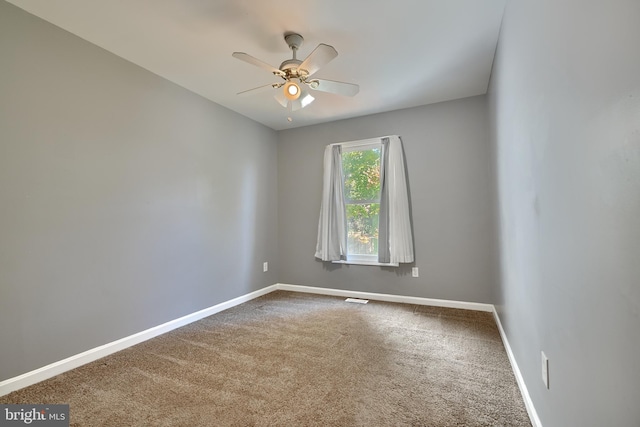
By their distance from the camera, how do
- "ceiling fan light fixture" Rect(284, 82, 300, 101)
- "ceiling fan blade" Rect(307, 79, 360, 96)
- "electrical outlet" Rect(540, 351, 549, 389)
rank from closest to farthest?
"electrical outlet" Rect(540, 351, 549, 389)
"ceiling fan light fixture" Rect(284, 82, 300, 101)
"ceiling fan blade" Rect(307, 79, 360, 96)

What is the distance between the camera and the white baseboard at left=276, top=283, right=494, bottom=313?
11.0ft

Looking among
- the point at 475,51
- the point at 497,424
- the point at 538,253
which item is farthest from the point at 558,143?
the point at 475,51

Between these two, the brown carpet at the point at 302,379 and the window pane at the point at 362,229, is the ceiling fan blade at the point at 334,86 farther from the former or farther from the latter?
the brown carpet at the point at 302,379

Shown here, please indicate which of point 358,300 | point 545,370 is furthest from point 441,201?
point 545,370

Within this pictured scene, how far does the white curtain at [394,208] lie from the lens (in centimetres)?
358

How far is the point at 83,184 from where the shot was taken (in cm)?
221

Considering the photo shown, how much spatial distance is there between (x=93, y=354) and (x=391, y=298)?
309cm

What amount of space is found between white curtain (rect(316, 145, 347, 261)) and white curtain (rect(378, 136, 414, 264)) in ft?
1.82

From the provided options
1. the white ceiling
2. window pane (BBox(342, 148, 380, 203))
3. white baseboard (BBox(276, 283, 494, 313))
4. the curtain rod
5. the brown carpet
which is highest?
the white ceiling

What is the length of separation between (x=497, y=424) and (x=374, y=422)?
640 mm

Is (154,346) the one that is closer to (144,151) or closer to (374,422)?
(144,151)

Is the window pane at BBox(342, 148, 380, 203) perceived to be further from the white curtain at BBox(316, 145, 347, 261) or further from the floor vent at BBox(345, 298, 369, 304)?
the floor vent at BBox(345, 298, 369, 304)

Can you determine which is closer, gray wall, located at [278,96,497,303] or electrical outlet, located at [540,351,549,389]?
electrical outlet, located at [540,351,549,389]

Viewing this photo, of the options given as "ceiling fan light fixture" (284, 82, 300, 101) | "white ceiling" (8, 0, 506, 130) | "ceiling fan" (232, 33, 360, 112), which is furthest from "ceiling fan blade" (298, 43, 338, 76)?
"white ceiling" (8, 0, 506, 130)
